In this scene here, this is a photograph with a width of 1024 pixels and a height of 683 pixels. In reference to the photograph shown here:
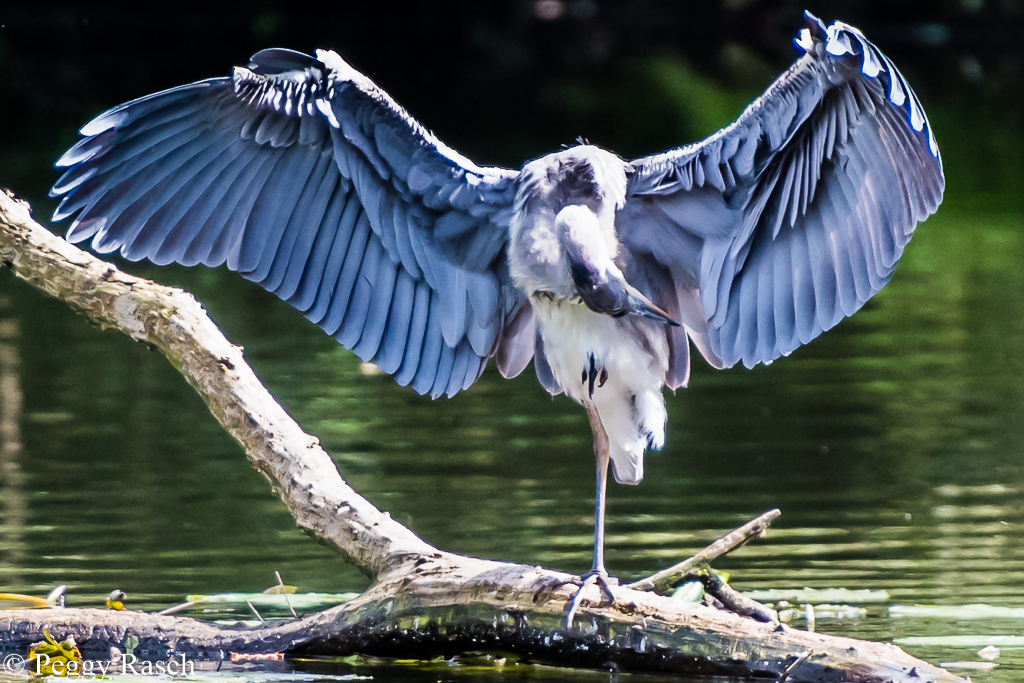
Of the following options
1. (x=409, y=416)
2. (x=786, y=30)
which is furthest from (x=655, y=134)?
(x=409, y=416)

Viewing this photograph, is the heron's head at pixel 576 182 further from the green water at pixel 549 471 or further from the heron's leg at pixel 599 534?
the green water at pixel 549 471

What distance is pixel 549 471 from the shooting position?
361 inches

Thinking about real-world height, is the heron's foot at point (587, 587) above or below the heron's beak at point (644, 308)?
below

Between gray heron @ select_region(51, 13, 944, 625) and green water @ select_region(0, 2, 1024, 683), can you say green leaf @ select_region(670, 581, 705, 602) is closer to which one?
green water @ select_region(0, 2, 1024, 683)

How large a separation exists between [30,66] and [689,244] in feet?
124

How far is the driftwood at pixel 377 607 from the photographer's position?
496cm

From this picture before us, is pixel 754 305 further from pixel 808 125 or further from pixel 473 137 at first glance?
pixel 473 137

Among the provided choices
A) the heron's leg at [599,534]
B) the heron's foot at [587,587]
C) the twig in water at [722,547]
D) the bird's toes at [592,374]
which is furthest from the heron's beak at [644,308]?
the heron's foot at [587,587]

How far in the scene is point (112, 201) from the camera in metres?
5.82

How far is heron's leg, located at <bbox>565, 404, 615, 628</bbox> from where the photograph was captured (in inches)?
204

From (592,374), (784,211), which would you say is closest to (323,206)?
(592,374)

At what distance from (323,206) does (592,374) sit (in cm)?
124

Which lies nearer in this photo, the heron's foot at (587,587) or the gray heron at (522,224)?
the heron's foot at (587,587)

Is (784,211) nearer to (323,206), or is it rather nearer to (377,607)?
(323,206)
